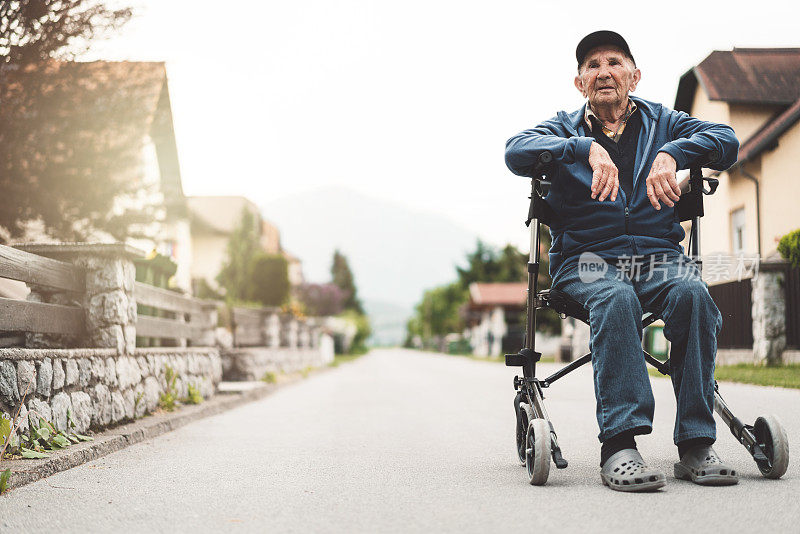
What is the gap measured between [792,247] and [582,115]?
1032cm

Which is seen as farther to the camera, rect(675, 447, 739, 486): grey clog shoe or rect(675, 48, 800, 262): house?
rect(675, 48, 800, 262): house

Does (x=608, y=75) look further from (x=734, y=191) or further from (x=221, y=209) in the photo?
(x=221, y=209)

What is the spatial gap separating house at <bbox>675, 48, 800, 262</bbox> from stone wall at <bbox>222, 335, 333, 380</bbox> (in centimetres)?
972

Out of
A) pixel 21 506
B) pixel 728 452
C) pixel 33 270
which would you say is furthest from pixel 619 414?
pixel 33 270

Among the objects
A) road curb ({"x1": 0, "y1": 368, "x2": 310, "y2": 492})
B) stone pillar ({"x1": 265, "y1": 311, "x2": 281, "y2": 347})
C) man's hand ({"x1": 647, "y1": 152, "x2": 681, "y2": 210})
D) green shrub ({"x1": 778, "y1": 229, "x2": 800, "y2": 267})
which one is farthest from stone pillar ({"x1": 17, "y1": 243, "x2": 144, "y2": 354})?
green shrub ({"x1": 778, "y1": 229, "x2": 800, "y2": 267})

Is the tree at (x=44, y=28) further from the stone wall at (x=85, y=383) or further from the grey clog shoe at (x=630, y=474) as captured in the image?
the grey clog shoe at (x=630, y=474)

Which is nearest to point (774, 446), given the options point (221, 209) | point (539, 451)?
point (539, 451)

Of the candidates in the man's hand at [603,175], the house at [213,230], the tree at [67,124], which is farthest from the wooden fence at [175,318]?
the house at [213,230]

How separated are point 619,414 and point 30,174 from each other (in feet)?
29.5

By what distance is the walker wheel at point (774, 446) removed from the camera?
3.41 metres

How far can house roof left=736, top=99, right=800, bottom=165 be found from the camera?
15.3 meters

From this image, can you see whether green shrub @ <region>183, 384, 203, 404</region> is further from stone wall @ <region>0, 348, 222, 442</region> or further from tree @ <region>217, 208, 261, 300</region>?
tree @ <region>217, 208, 261, 300</region>

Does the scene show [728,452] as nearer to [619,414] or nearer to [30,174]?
[619,414]

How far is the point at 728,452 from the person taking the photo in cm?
442
